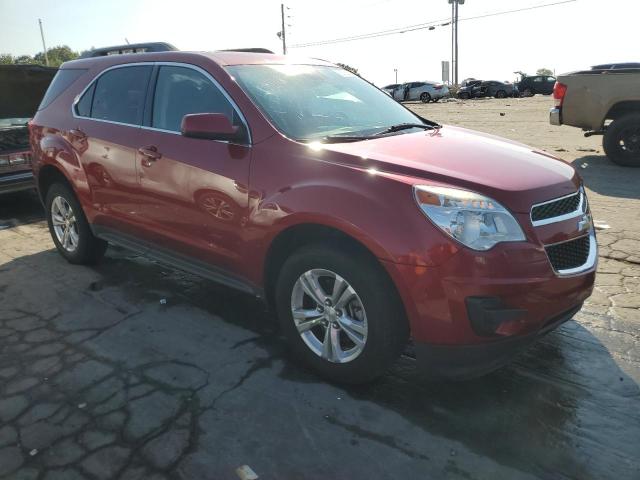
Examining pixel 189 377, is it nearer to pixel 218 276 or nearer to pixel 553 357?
pixel 218 276

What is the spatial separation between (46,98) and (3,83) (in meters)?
4.18

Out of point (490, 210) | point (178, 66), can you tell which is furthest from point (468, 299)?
point (178, 66)

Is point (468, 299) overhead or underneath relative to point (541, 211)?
underneath

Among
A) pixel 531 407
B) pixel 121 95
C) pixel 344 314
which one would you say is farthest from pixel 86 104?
pixel 531 407

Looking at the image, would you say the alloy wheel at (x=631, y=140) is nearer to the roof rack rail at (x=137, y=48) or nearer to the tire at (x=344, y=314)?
the roof rack rail at (x=137, y=48)

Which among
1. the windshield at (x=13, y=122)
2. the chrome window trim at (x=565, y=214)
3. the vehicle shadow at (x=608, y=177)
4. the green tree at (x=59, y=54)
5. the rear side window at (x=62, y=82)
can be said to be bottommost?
the vehicle shadow at (x=608, y=177)

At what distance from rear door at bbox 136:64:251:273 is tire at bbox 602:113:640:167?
7.56 meters

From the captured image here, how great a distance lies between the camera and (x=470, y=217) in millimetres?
2502

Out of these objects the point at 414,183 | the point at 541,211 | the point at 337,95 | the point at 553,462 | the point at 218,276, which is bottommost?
the point at 553,462

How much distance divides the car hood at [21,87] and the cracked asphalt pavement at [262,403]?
5.50m

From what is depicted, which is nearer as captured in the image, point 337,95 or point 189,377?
point 189,377

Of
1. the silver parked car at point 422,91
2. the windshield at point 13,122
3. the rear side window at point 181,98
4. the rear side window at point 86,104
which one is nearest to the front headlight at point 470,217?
the rear side window at point 181,98

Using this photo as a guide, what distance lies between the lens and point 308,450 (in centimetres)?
251

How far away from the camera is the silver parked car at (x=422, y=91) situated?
123ft
